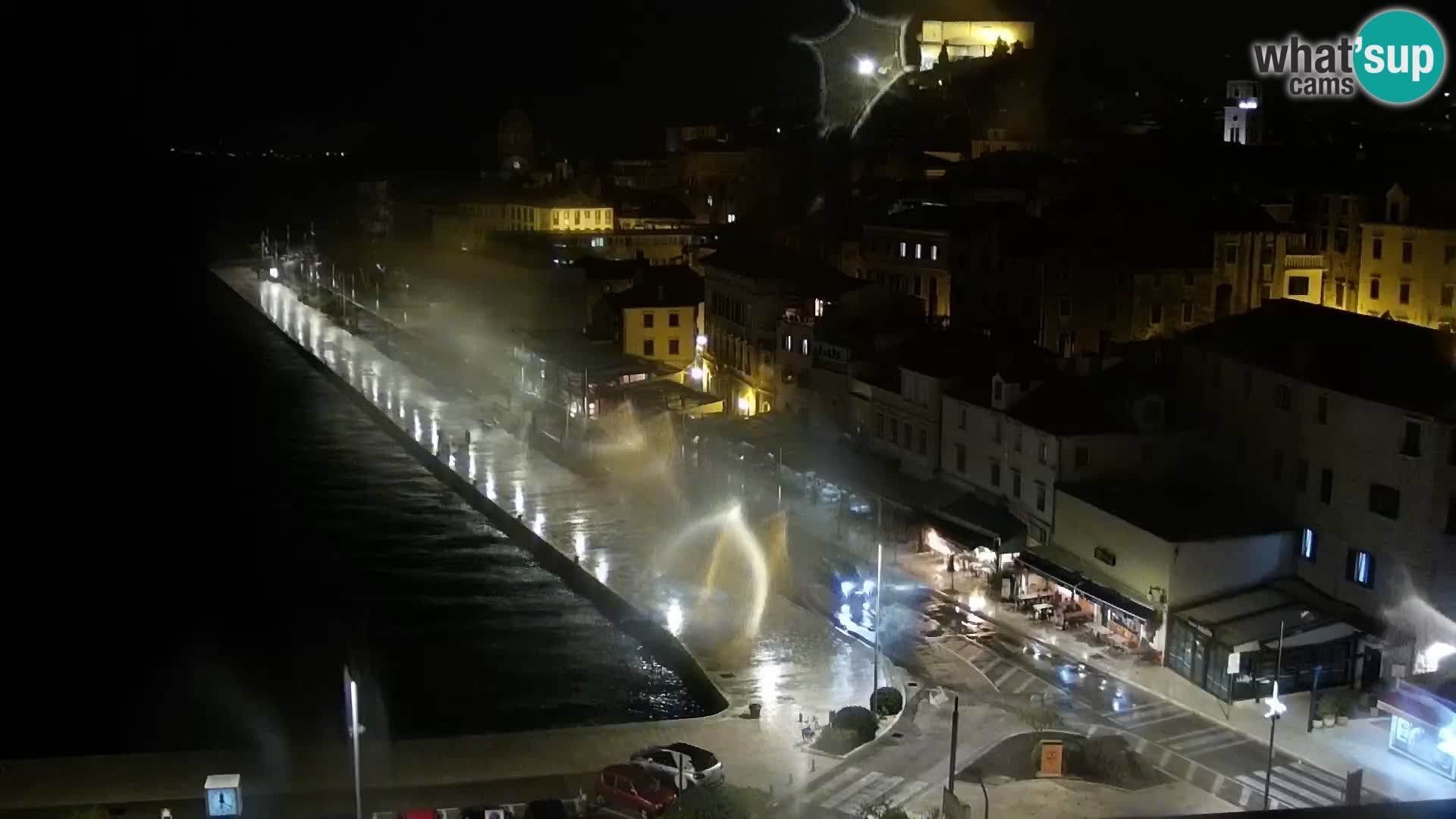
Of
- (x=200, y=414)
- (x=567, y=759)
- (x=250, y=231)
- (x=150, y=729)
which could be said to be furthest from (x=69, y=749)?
(x=250, y=231)

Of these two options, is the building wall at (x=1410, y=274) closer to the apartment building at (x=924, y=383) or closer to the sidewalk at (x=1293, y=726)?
the apartment building at (x=924, y=383)

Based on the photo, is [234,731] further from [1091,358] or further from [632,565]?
[1091,358]

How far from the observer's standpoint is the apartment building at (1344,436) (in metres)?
16.1

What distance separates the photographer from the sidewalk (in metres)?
13.4

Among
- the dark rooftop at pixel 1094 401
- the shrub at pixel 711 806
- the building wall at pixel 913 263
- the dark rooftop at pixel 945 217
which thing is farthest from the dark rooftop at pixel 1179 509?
the dark rooftop at pixel 945 217

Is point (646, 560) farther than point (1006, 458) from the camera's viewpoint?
Yes

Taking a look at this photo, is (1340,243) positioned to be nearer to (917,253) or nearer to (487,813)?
(917,253)

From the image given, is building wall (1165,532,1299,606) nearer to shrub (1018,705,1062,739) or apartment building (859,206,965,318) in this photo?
shrub (1018,705,1062,739)

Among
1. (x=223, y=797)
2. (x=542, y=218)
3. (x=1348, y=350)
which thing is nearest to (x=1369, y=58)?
(x=1348, y=350)

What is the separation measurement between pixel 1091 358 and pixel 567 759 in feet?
37.8

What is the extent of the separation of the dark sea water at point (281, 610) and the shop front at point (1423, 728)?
7500 millimetres

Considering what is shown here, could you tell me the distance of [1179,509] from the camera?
18.2 metres

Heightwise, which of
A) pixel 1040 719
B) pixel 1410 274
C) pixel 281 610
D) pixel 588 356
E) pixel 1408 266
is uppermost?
pixel 1408 266

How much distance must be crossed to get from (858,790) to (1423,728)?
17.3 ft
